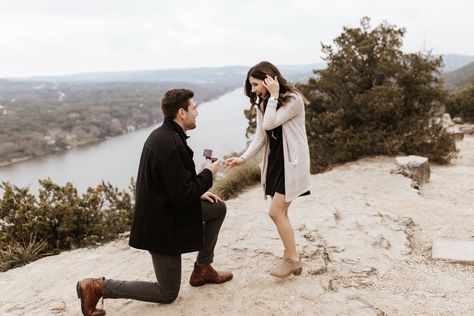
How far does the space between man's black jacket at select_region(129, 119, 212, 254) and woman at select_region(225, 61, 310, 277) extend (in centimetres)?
54

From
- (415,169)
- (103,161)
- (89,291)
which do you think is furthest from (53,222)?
(103,161)

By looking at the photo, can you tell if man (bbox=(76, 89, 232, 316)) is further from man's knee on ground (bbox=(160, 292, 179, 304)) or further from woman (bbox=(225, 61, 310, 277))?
woman (bbox=(225, 61, 310, 277))

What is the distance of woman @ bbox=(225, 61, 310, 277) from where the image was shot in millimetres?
2605

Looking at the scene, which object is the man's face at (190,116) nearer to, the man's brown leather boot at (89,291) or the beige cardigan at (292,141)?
the beige cardigan at (292,141)

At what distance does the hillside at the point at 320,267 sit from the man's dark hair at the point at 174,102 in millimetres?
1287

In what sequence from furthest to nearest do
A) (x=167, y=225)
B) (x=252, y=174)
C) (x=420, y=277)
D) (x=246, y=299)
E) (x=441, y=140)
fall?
(x=441, y=140) → (x=252, y=174) → (x=420, y=277) → (x=246, y=299) → (x=167, y=225)

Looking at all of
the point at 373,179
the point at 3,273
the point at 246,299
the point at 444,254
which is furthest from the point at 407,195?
the point at 3,273

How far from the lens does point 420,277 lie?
314cm

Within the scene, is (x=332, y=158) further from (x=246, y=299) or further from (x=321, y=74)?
(x=246, y=299)

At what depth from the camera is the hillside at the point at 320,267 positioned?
8.69 feet

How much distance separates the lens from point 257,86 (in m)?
2.68

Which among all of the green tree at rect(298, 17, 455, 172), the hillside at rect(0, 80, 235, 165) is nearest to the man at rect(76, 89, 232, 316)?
the green tree at rect(298, 17, 455, 172)

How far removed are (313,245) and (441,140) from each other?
556 centimetres

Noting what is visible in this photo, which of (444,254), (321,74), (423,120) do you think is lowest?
(444,254)
